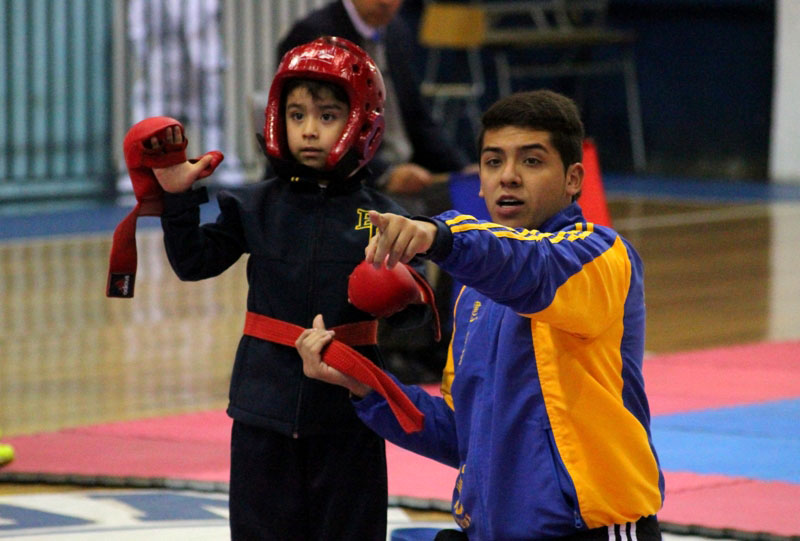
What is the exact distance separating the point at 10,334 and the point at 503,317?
5126 mm

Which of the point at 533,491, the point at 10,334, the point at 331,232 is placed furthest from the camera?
the point at 10,334

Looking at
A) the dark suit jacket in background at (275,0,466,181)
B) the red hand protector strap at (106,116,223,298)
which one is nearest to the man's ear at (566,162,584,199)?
the red hand protector strap at (106,116,223,298)

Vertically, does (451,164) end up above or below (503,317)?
above

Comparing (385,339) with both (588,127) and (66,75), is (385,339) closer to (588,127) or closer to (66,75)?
(66,75)

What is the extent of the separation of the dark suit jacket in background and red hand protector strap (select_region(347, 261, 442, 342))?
273 centimetres

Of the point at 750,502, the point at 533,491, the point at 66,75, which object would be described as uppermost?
the point at 66,75

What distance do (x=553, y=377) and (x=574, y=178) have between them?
406 mm

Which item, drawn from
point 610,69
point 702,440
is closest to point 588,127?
point 610,69

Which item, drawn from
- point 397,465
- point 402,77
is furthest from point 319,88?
point 402,77

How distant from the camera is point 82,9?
13.5 metres

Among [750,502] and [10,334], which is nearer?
[750,502]

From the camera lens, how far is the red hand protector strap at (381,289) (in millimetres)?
2779

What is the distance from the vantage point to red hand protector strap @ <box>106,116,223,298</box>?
111 inches

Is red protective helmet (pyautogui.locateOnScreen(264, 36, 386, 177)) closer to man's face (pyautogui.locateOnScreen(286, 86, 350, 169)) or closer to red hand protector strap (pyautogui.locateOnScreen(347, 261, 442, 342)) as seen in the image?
man's face (pyautogui.locateOnScreen(286, 86, 350, 169))
